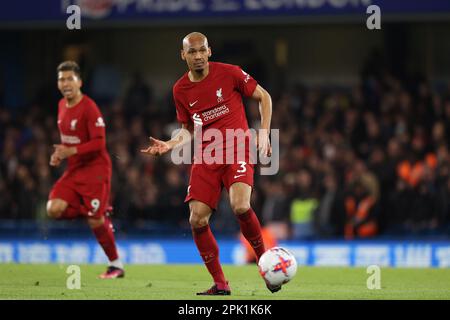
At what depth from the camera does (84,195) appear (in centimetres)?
1213

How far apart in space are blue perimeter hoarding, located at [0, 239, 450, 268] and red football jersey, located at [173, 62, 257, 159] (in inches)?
291

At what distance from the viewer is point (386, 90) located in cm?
2091

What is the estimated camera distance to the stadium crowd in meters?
17.7

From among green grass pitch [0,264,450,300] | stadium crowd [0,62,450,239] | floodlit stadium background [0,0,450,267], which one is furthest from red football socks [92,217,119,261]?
stadium crowd [0,62,450,239]

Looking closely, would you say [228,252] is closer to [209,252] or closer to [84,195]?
[84,195]

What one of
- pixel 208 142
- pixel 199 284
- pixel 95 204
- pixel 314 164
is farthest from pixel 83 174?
pixel 314 164

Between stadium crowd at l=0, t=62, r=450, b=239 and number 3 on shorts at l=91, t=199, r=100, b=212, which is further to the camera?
stadium crowd at l=0, t=62, r=450, b=239

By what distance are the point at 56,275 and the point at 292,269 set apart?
3.85 meters

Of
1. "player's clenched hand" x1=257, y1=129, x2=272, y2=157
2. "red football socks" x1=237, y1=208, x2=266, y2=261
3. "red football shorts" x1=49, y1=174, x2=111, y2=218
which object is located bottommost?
"red football socks" x1=237, y1=208, x2=266, y2=261

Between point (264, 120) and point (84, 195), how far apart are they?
309cm

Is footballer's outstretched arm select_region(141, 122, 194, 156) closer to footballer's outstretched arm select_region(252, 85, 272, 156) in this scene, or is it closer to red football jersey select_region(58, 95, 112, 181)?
footballer's outstretched arm select_region(252, 85, 272, 156)

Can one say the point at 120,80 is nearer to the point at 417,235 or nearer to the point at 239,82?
the point at 417,235

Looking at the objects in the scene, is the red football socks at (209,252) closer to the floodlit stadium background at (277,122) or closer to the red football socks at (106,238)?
the red football socks at (106,238)
